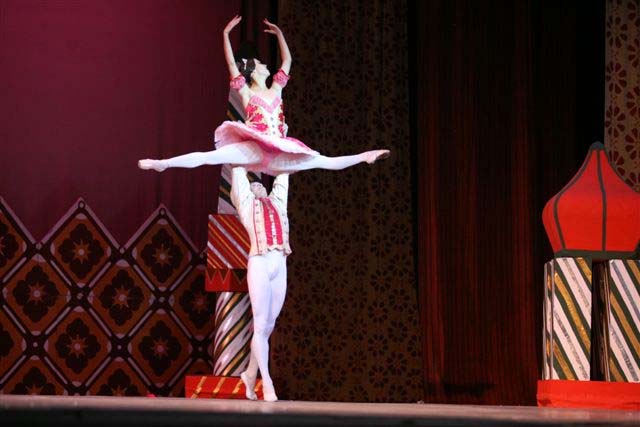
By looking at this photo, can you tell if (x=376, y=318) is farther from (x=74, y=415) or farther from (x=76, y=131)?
(x=74, y=415)

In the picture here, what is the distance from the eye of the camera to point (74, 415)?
88.3 inches

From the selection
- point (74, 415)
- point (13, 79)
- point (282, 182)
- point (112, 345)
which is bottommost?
point (112, 345)

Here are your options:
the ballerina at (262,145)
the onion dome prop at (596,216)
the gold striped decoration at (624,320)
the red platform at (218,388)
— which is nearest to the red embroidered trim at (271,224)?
the ballerina at (262,145)

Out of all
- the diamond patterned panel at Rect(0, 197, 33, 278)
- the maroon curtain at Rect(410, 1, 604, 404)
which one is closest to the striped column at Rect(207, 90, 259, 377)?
the diamond patterned panel at Rect(0, 197, 33, 278)

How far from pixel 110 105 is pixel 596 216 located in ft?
10.5

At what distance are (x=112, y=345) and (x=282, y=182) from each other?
1.90 metres

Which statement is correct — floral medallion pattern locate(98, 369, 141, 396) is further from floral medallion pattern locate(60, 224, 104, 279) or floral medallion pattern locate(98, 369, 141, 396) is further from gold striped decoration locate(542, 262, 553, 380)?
gold striped decoration locate(542, 262, 553, 380)

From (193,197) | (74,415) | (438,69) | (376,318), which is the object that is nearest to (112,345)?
(193,197)

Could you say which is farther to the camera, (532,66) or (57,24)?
(532,66)

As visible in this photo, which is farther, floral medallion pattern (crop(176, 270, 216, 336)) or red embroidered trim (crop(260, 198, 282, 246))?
floral medallion pattern (crop(176, 270, 216, 336))

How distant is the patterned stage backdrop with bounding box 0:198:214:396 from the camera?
6.24 meters

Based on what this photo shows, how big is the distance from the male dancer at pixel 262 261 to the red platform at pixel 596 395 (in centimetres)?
142

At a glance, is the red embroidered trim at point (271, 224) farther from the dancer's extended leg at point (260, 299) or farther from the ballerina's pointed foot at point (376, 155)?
the ballerina's pointed foot at point (376, 155)

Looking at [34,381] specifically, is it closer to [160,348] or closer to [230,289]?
[160,348]
